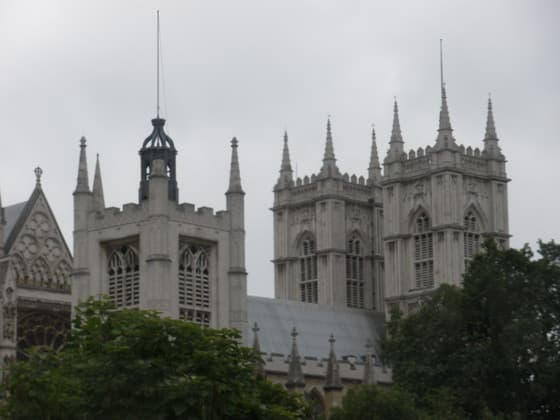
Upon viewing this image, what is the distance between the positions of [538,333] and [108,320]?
84.6ft

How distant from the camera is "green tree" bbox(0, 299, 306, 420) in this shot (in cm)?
5178

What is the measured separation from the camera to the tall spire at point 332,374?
86312 mm

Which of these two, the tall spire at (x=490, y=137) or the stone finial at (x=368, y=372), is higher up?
the tall spire at (x=490, y=137)

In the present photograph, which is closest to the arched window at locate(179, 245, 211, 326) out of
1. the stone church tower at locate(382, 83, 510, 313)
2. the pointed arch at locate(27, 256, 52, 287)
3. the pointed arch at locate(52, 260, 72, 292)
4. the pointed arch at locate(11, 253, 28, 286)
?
the pointed arch at locate(11, 253, 28, 286)

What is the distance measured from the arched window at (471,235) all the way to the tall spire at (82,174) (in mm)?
26945

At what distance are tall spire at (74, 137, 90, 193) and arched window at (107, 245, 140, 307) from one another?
10.7ft

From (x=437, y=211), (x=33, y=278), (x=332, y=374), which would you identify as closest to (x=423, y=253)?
(x=437, y=211)

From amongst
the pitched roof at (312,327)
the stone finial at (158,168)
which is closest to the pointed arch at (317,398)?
the pitched roof at (312,327)

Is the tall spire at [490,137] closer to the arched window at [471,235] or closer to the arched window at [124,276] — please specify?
the arched window at [471,235]

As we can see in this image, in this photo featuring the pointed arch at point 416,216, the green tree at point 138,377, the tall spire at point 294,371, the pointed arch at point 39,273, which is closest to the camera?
the green tree at point 138,377

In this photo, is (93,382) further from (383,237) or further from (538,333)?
(383,237)

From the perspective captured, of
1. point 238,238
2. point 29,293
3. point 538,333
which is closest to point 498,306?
point 538,333

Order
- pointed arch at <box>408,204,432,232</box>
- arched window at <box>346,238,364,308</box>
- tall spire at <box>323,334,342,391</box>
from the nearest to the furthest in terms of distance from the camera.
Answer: tall spire at <box>323,334,342,391</box> → pointed arch at <box>408,204,432,232</box> → arched window at <box>346,238,364,308</box>

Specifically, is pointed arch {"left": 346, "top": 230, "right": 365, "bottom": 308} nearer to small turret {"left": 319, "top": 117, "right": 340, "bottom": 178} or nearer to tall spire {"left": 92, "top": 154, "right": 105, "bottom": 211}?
small turret {"left": 319, "top": 117, "right": 340, "bottom": 178}
